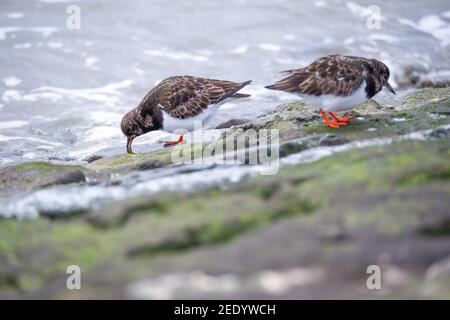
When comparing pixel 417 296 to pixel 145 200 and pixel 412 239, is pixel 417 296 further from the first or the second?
pixel 145 200

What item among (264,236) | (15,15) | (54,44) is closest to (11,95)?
(54,44)

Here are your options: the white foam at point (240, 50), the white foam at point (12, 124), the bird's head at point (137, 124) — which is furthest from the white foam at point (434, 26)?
the white foam at point (12, 124)

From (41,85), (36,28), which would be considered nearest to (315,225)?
(41,85)

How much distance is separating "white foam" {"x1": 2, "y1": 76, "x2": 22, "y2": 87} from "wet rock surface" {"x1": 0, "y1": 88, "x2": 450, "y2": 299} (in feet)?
27.8

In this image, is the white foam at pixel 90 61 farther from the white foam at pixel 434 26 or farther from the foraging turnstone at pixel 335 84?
the foraging turnstone at pixel 335 84

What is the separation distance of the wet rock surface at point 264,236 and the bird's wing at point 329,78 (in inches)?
55.8

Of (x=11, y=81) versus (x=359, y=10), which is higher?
Answer: (x=359, y=10)

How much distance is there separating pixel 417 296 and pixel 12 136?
876 cm

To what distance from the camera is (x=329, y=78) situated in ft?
23.5

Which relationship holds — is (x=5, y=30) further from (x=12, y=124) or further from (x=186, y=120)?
(x=186, y=120)

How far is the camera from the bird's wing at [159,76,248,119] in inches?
340

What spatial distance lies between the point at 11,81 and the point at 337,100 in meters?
8.50

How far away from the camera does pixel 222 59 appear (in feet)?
49.4

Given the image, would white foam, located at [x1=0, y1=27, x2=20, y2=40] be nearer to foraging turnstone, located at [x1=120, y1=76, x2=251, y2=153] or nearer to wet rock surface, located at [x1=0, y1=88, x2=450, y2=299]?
foraging turnstone, located at [x1=120, y1=76, x2=251, y2=153]
